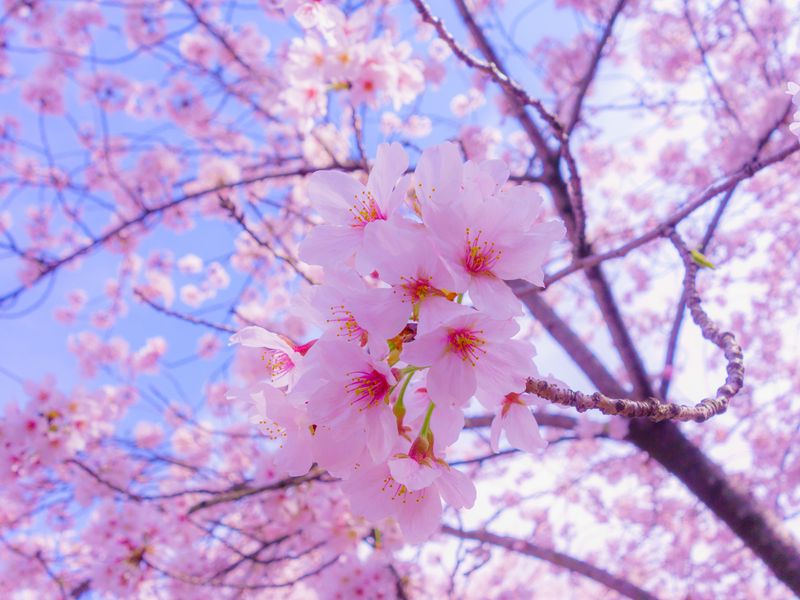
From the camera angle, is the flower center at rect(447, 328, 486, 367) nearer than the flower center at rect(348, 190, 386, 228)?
Yes

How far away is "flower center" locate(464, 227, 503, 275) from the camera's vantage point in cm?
83

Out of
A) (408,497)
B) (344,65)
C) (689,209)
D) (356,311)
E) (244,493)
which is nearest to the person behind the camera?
(356,311)

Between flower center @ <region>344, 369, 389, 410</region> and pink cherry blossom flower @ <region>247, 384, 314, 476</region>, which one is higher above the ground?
flower center @ <region>344, 369, 389, 410</region>

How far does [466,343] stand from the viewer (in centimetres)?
85

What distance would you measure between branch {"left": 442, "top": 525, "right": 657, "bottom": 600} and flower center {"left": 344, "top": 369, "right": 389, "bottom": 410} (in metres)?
2.38

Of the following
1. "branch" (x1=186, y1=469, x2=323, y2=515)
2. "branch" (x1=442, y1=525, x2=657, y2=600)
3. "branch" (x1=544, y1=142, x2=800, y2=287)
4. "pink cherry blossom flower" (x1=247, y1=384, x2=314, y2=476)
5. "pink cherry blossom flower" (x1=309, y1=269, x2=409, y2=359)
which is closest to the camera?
"pink cherry blossom flower" (x1=309, y1=269, x2=409, y2=359)

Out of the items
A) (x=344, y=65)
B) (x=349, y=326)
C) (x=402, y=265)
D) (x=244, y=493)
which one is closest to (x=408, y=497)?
(x=349, y=326)

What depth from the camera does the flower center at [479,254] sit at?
0.83m

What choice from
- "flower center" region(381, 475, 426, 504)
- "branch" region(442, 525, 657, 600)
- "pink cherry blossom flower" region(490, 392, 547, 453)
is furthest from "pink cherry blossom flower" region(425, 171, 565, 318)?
"branch" region(442, 525, 657, 600)

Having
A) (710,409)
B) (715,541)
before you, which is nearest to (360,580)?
(710,409)

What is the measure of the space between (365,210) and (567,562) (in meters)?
3.06

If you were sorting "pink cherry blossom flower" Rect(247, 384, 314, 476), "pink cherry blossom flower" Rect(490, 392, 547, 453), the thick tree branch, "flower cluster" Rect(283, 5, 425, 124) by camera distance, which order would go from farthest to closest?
the thick tree branch → "flower cluster" Rect(283, 5, 425, 124) → "pink cherry blossom flower" Rect(490, 392, 547, 453) → "pink cherry blossom flower" Rect(247, 384, 314, 476)

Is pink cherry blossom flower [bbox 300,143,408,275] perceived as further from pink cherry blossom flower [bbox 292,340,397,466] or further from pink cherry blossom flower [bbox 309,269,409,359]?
pink cherry blossom flower [bbox 292,340,397,466]

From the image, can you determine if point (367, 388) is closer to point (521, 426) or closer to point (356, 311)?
point (356, 311)
